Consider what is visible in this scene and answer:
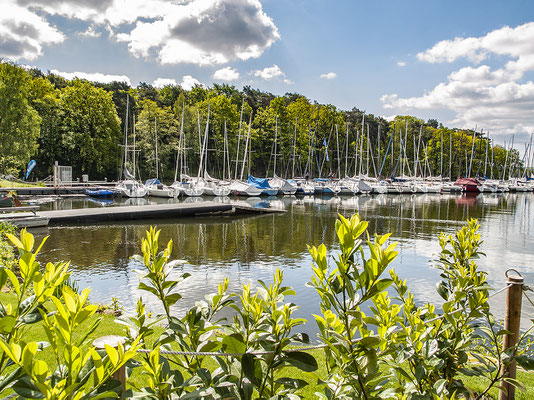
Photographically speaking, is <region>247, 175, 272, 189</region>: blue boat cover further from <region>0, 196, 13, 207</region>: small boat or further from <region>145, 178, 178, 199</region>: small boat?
<region>0, 196, 13, 207</region>: small boat

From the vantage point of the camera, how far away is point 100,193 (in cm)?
4231

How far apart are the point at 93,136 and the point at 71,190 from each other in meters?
16.2

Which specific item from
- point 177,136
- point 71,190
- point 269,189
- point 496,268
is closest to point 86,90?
point 177,136

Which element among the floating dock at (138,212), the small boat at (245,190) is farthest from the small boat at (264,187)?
the floating dock at (138,212)

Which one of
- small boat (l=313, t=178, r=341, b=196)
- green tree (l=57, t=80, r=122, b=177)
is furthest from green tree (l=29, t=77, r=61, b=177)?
small boat (l=313, t=178, r=341, b=196)

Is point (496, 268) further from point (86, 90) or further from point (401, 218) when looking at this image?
point (86, 90)

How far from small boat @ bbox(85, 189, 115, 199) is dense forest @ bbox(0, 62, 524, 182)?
8.63 metres

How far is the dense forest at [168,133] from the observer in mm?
43656

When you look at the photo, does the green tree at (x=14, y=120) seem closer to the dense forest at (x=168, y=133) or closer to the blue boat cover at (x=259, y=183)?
the dense forest at (x=168, y=133)

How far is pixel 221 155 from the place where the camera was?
66.5 metres

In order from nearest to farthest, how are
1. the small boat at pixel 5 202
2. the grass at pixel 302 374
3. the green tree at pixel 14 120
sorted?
the grass at pixel 302 374 < the small boat at pixel 5 202 < the green tree at pixel 14 120

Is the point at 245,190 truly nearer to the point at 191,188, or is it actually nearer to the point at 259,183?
the point at 259,183

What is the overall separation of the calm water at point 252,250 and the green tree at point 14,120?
28.0 metres

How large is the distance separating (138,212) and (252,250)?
11.8 meters
